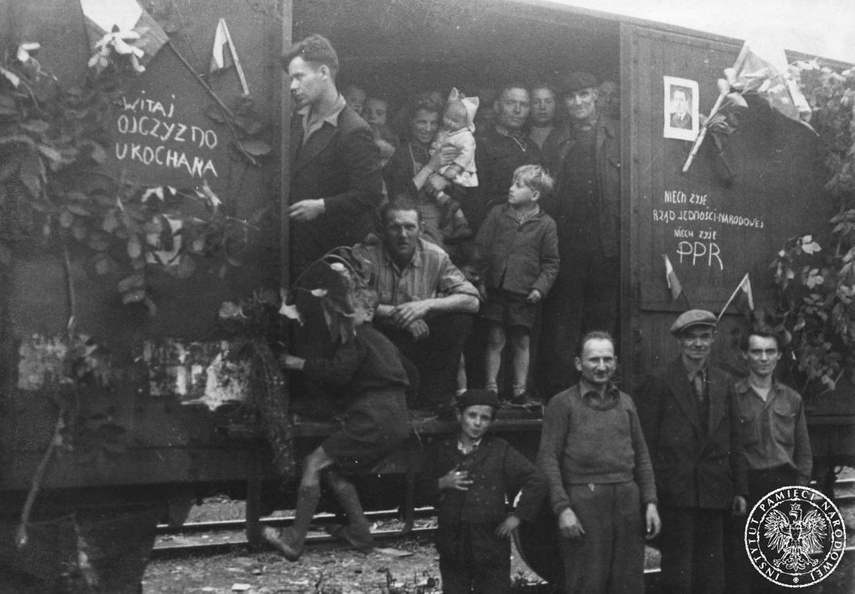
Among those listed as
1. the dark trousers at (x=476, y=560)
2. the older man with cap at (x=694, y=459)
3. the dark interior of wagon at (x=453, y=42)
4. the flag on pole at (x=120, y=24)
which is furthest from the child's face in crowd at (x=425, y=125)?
the dark trousers at (x=476, y=560)

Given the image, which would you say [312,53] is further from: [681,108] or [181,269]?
[681,108]

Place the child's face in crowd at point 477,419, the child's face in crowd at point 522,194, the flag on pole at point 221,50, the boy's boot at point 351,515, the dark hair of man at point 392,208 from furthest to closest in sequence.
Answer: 1. the child's face in crowd at point 522,194
2. the dark hair of man at point 392,208
3. the child's face in crowd at point 477,419
4. the boy's boot at point 351,515
5. the flag on pole at point 221,50

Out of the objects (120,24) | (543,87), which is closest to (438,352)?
(543,87)

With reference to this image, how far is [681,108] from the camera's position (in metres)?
6.11

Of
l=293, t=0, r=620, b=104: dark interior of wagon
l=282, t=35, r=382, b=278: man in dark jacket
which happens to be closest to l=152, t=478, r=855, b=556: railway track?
l=282, t=35, r=382, b=278: man in dark jacket

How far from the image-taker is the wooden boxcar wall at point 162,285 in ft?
14.1

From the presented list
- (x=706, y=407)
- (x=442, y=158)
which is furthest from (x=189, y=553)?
(x=706, y=407)

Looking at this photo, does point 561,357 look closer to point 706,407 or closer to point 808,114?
point 706,407

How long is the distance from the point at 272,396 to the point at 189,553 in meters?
2.63

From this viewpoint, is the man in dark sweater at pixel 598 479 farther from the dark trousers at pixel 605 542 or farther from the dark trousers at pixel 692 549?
the dark trousers at pixel 692 549

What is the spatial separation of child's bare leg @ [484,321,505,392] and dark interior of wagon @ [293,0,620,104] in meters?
1.87

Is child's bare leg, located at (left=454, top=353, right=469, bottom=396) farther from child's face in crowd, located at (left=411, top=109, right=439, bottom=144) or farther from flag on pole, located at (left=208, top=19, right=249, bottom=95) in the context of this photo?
flag on pole, located at (left=208, top=19, right=249, bottom=95)

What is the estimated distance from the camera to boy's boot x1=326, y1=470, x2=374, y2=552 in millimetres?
4828

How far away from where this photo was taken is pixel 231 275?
4.75 meters
